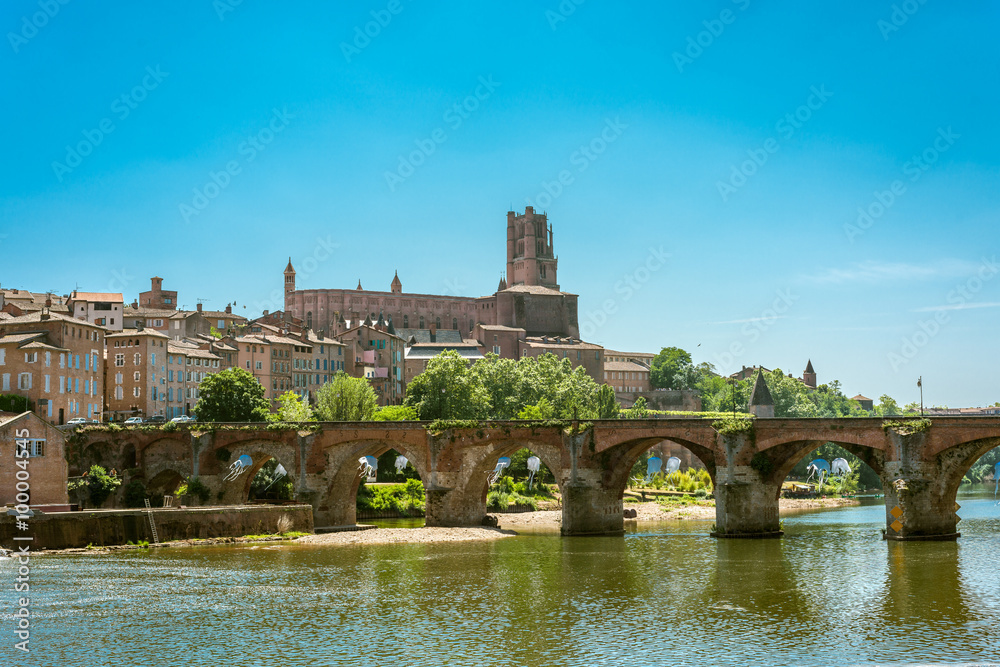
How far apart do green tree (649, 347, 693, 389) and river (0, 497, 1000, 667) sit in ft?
350

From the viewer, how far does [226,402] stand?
80625mm

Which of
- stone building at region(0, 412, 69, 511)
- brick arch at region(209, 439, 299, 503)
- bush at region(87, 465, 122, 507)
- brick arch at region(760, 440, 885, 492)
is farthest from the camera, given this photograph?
brick arch at region(209, 439, 299, 503)

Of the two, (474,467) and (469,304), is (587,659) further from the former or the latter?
(469,304)

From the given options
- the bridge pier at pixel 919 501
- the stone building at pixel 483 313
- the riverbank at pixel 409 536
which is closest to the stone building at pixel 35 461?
the riverbank at pixel 409 536

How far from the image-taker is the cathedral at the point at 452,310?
158 meters

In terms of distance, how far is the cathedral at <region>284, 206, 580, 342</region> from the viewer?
158500 mm

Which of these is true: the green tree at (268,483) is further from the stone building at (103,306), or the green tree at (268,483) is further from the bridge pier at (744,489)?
the stone building at (103,306)

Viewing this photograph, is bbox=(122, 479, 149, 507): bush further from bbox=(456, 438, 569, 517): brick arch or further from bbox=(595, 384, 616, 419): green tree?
bbox=(595, 384, 616, 419): green tree

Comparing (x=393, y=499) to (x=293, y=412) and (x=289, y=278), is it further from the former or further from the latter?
(x=289, y=278)

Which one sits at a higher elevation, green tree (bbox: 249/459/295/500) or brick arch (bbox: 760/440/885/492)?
brick arch (bbox: 760/440/885/492)

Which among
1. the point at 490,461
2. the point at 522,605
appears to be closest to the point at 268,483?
the point at 490,461

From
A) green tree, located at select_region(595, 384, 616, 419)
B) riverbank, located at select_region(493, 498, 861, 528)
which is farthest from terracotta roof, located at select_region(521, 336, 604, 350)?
riverbank, located at select_region(493, 498, 861, 528)

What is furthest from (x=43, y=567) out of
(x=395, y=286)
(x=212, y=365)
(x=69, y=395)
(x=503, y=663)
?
(x=395, y=286)

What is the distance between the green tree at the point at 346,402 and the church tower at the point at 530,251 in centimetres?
8586
